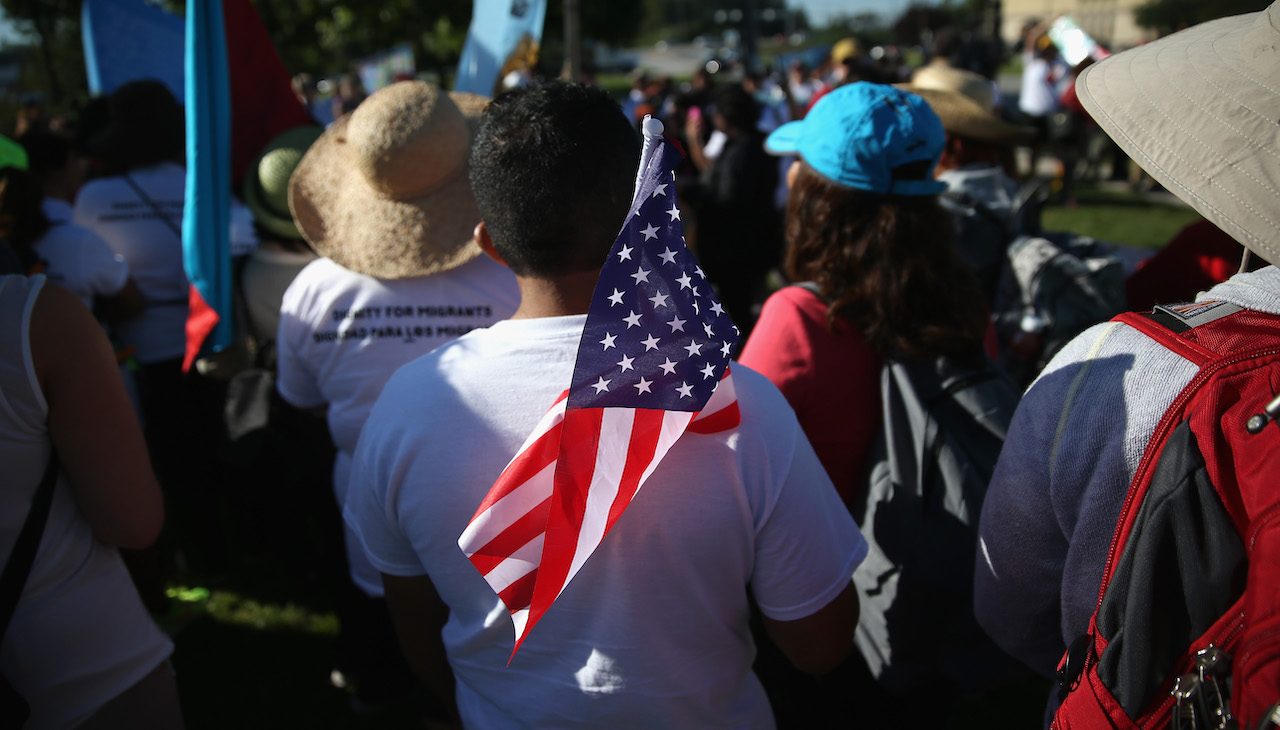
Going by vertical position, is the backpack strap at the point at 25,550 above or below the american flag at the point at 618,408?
below

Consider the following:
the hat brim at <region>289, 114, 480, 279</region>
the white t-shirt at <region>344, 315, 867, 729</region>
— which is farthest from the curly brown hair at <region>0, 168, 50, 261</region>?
the white t-shirt at <region>344, 315, 867, 729</region>

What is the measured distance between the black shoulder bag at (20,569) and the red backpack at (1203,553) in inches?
77.4

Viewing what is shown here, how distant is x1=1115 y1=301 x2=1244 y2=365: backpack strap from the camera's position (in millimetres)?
986

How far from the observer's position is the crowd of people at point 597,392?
1130mm

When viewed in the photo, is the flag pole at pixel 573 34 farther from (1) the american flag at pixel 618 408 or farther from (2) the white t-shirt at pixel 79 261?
(1) the american flag at pixel 618 408

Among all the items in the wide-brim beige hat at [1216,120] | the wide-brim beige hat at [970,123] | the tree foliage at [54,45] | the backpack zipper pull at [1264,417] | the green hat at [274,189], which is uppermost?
the wide-brim beige hat at [1216,120]

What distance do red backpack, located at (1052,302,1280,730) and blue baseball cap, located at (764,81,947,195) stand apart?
0.93 meters

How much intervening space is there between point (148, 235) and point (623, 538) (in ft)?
9.97

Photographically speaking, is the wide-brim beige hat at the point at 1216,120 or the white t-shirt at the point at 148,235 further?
the white t-shirt at the point at 148,235

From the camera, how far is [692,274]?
1105 mm

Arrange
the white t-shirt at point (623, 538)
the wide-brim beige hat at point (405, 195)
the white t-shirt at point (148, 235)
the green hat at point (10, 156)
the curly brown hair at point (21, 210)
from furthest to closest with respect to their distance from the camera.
Result: the white t-shirt at point (148, 235)
the green hat at point (10, 156)
the curly brown hair at point (21, 210)
the wide-brim beige hat at point (405, 195)
the white t-shirt at point (623, 538)

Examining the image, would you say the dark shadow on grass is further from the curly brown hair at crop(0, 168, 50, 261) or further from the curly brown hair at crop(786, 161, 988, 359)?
the curly brown hair at crop(786, 161, 988, 359)

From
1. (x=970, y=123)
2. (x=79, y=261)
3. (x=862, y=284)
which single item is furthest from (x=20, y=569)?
(x=970, y=123)

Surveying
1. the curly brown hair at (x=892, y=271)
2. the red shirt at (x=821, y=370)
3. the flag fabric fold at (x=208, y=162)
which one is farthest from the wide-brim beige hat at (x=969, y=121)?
the flag fabric fold at (x=208, y=162)
